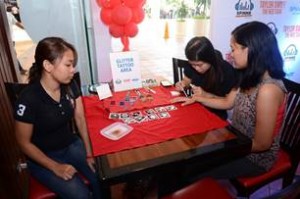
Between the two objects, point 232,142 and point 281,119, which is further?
point 281,119

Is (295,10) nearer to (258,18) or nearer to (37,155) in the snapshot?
(258,18)

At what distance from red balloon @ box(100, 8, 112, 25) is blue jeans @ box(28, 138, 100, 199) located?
1230 mm

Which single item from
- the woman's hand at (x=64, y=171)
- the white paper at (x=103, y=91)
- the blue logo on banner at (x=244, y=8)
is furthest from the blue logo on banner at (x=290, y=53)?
the woman's hand at (x=64, y=171)

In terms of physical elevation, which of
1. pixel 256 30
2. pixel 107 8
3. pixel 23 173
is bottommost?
pixel 23 173

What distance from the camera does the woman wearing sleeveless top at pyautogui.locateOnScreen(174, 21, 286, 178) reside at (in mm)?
1210

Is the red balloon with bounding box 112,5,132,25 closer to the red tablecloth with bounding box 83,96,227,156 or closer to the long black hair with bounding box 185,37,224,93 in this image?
the long black hair with bounding box 185,37,224,93

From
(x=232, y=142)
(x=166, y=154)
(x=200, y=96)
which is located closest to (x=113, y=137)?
(x=166, y=154)

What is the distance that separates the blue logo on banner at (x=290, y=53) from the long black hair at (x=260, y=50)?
2221 millimetres

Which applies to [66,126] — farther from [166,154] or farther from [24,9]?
[24,9]

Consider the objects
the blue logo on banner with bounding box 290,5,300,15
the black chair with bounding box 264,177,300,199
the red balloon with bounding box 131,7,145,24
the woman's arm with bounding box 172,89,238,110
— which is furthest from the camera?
the blue logo on banner with bounding box 290,5,300,15

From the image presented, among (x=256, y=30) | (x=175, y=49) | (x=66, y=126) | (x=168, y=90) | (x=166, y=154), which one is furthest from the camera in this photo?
(x=175, y=49)

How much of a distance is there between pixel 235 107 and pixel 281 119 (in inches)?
10.1

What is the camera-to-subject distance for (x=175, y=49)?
22.2ft

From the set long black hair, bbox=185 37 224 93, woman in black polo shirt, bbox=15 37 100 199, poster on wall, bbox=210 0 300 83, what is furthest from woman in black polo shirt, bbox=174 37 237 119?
poster on wall, bbox=210 0 300 83
